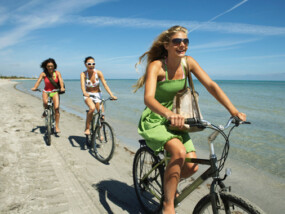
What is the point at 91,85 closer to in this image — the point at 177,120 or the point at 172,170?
the point at 172,170

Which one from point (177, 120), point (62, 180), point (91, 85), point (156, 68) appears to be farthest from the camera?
point (91, 85)

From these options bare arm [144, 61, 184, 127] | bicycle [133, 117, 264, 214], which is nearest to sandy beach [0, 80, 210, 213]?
bicycle [133, 117, 264, 214]

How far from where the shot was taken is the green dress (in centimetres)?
225

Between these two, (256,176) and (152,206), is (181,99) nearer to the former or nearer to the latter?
(152,206)

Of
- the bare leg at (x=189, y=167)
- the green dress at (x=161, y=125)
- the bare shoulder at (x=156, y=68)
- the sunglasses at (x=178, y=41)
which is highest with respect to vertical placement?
the sunglasses at (x=178, y=41)

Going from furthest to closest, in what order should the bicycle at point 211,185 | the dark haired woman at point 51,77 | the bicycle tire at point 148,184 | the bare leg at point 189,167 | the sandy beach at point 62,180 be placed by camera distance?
the dark haired woman at point 51,77
the sandy beach at point 62,180
the bicycle tire at point 148,184
the bare leg at point 189,167
the bicycle at point 211,185

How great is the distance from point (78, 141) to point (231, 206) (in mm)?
5219

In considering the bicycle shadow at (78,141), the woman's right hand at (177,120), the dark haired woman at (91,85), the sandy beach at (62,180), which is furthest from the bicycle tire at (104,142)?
the woman's right hand at (177,120)

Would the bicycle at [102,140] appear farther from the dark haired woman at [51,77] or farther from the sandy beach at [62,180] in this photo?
the dark haired woman at [51,77]

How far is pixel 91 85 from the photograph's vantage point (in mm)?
5672

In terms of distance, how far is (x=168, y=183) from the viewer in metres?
2.27

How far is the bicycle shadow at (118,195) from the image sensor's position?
308 cm

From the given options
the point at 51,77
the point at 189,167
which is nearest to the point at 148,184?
the point at 189,167

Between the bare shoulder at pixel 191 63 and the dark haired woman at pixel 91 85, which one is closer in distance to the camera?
the bare shoulder at pixel 191 63
